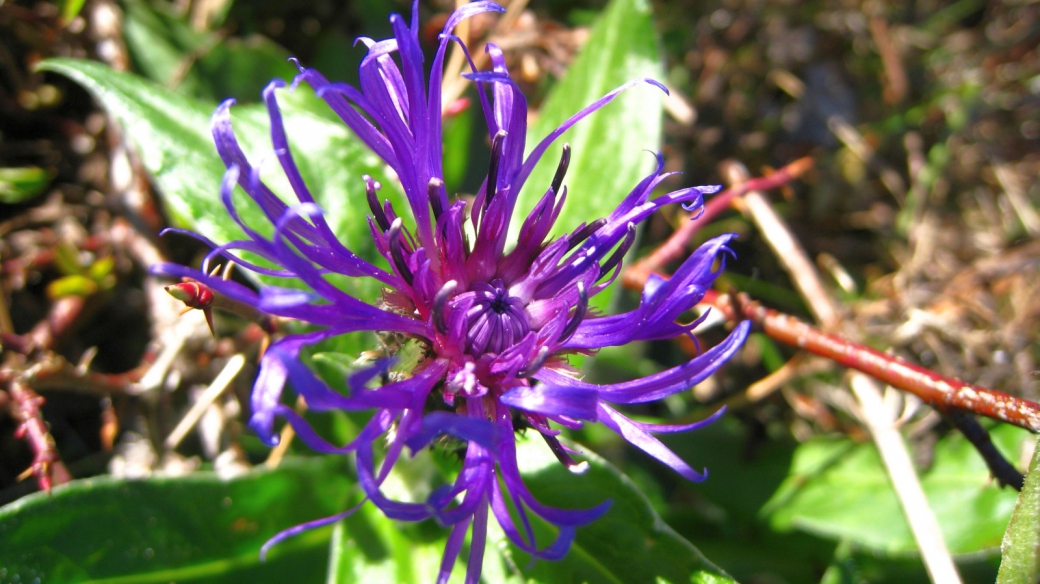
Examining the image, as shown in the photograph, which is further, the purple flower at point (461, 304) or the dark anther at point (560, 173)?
the dark anther at point (560, 173)

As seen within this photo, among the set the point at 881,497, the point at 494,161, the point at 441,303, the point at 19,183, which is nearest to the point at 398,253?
the point at 441,303

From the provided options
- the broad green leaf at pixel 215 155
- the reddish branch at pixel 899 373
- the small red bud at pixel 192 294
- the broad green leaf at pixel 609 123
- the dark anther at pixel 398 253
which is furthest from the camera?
the broad green leaf at pixel 609 123

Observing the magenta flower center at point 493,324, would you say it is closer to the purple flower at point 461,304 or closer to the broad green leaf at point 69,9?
the purple flower at point 461,304

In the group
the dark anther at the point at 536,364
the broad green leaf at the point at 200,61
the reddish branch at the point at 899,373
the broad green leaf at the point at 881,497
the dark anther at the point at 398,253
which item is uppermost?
the broad green leaf at the point at 200,61

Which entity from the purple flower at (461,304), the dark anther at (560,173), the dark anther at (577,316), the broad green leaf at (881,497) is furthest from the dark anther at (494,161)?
the broad green leaf at (881,497)

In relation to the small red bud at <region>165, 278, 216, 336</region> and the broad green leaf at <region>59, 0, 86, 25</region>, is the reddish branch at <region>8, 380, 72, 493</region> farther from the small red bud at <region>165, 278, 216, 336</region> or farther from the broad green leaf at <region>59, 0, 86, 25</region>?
the broad green leaf at <region>59, 0, 86, 25</region>

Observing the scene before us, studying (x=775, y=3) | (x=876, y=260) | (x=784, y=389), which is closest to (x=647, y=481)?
(x=784, y=389)

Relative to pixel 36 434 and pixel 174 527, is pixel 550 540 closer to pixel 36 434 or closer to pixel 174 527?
pixel 174 527
